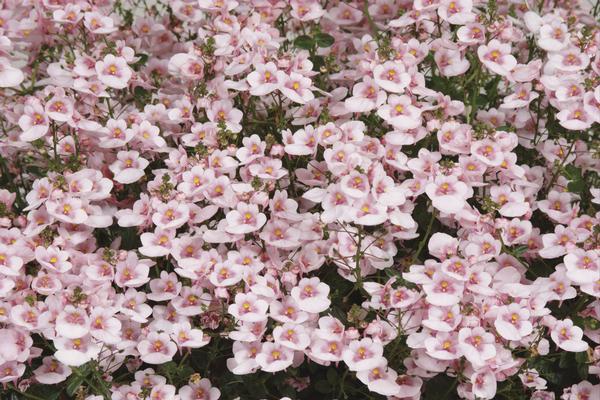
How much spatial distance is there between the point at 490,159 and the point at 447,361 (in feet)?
1.14

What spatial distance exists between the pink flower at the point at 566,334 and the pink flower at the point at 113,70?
868 mm

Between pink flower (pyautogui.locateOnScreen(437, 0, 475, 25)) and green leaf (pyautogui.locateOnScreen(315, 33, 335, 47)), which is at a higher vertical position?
pink flower (pyautogui.locateOnScreen(437, 0, 475, 25))

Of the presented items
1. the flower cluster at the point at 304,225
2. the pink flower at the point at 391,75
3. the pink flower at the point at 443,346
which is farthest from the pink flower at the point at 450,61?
the pink flower at the point at 443,346

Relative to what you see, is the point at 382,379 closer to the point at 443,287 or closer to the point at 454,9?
the point at 443,287

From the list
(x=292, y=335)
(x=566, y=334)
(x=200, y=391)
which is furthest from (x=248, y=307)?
(x=566, y=334)

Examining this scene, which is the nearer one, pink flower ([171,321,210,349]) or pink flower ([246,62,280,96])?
pink flower ([171,321,210,349])

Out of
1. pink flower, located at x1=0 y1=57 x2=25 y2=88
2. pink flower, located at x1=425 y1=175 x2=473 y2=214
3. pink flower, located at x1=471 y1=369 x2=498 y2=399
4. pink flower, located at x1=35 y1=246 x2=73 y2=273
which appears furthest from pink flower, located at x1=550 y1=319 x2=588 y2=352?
pink flower, located at x1=0 y1=57 x2=25 y2=88

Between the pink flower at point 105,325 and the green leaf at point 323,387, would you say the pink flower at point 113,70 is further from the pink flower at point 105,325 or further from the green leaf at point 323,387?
the green leaf at point 323,387

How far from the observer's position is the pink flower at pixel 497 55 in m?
1.80

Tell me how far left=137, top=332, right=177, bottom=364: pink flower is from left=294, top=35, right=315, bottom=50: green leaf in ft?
2.25

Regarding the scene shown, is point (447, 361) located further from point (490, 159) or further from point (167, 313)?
point (167, 313)

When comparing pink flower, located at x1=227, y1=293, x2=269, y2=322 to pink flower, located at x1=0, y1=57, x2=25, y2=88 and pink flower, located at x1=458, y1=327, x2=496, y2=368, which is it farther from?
pink flower, located at x1=0, y1=57, x2=25, y2=88

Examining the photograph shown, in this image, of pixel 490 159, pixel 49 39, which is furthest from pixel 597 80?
pixel 49 39

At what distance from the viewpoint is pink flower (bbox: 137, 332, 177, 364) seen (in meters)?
1.60
